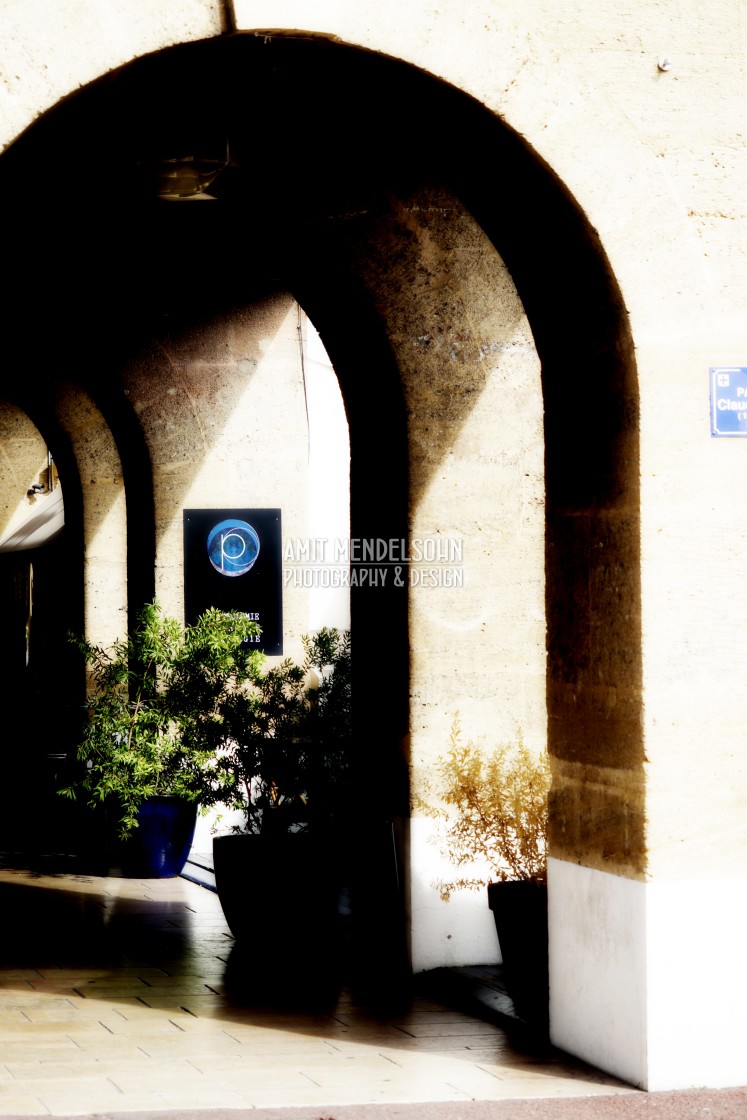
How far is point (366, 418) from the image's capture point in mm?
7961

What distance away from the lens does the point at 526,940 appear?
19.8 feet

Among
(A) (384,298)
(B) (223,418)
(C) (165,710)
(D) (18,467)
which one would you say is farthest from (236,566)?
(D) (18,467)

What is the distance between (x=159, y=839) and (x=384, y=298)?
4.75 metres

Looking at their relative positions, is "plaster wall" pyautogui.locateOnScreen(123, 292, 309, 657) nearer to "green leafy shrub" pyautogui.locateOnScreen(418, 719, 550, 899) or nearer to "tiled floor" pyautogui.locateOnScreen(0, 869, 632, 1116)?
"tiled floor" pyautogui.locateOnScreen(0, 869, 632, 1116)

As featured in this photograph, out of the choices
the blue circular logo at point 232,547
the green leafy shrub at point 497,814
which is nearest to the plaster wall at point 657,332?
the green leafy shrub at point 497,814

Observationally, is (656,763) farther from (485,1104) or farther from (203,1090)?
(203,1090)

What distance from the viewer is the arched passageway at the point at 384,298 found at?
543 centimetres

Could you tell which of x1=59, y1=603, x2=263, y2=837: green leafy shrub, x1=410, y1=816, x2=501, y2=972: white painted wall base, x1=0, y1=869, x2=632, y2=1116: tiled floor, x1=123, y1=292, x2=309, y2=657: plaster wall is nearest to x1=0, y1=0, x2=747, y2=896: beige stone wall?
x1=0, y1=869, x2=632, y2=1116: tiled floor

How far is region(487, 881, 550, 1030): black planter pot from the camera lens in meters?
6.00

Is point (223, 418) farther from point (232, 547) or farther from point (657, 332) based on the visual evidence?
point (657, 332)

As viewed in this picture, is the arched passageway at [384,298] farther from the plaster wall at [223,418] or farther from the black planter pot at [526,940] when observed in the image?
the black planter pot at [526,940]

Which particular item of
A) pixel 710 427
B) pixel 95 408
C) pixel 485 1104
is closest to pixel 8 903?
pixel 95 408

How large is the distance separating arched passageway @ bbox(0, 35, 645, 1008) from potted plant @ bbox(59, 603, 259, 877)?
2.64ft

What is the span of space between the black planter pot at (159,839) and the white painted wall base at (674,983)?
5645 mm
